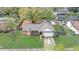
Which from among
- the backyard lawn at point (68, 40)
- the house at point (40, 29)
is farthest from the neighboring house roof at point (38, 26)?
the backyard lawn at point (68, 40)

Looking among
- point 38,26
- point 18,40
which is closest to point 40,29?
point 38,26

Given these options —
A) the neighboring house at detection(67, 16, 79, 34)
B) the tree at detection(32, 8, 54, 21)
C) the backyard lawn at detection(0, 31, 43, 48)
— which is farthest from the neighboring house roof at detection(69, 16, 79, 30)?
the backyard lawn at detection(0, 31, 43, 48)

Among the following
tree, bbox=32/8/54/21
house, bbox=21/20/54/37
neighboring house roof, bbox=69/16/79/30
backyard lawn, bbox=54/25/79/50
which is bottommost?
backyard lawn, bbox=54/25/79/50

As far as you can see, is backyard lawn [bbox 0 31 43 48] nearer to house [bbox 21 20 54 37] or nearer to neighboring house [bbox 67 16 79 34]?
house [bbox 21 20 54 37]

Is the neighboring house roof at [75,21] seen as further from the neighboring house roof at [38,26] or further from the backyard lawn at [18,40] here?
the backyard lawn at [18,40]

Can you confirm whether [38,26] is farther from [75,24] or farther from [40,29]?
[75,24]
